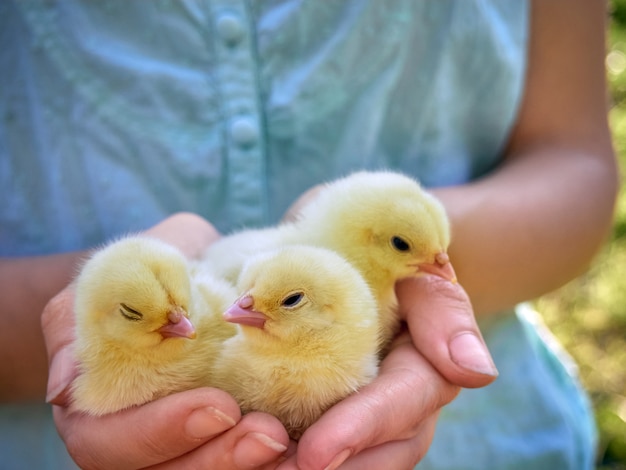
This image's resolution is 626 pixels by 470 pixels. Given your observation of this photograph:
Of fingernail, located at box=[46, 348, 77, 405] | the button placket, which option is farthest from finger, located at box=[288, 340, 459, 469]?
the button placket

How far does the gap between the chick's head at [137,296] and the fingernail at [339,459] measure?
0.83 ft

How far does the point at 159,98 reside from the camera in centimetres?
138

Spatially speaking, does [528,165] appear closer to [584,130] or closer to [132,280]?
[584,130]

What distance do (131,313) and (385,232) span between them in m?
0.50

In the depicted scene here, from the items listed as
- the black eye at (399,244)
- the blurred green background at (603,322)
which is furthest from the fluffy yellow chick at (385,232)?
the blurred green background at (603,322)

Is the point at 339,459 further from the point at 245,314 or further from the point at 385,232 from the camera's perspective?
the point at 385,232

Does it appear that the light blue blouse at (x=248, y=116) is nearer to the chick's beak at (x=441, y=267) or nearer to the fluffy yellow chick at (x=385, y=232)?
the fluffy yellow chick at (x=385, y=232)

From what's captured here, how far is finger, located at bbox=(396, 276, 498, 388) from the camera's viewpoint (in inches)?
36.7

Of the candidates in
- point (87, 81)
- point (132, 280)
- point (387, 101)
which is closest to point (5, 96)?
point (87, 81)

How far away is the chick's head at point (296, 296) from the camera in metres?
0.88

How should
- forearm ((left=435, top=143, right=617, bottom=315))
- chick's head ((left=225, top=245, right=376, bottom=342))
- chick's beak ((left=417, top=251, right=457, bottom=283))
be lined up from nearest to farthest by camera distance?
chick's head ((left=225, top=245, right=376, bottom=342)) < chick's beak ((left=417, top=251, right=457, bottom=283)) < forearm ((left=435, top=143, right=617, bottom=315))

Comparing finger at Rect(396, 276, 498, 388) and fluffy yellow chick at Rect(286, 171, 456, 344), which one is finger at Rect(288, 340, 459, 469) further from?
fluffy yellow chick at Rect(286, 171, 456, 344)

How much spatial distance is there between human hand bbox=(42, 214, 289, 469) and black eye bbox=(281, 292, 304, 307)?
0.16 meters

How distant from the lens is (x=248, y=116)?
1.37 metres
